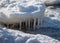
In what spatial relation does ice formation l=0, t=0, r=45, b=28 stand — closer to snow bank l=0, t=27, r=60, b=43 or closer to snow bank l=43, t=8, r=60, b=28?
snow bank l=43, t=8, r=60, b=28

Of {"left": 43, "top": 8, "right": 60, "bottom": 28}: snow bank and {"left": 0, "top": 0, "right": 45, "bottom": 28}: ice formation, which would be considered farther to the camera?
{"left": 43, "top": 8, "right": 60, "bottom": 28}: snow bank

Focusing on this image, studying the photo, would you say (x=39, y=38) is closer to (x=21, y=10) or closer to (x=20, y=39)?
(x=20, y=39)

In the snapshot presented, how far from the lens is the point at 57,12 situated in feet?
45.1

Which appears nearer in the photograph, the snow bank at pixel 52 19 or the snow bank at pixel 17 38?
the snow bank at pixel 17 38

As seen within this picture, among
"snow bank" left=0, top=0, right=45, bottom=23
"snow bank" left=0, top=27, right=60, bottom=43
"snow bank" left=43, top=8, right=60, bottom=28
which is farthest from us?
"snow bank" left=43, top=8, right=60, bottom=28

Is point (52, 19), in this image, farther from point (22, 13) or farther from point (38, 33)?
point (22, 13)

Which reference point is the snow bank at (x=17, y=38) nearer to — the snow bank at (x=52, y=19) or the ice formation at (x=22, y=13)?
the ice formation at (x=22, y=13)

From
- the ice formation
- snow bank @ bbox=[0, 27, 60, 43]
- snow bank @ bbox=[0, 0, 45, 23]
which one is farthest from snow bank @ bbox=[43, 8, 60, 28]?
snow bank @ bbox=[0, 27, 60, 43]

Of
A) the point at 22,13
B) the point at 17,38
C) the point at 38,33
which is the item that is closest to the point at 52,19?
the point at 38,33

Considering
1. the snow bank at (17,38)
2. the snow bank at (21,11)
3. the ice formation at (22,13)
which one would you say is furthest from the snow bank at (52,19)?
the snow bank at (17,38)

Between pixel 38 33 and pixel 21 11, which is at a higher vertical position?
pixel 21 11

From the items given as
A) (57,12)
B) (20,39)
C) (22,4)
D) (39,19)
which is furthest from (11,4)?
(20,39)

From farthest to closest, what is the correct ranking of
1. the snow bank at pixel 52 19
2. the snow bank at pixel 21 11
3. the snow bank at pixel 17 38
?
the snow bank at pixel 52 19
the snow bank at pixel 21 11
the snow bank at pixel 17 38

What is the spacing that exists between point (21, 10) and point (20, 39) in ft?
9.80
